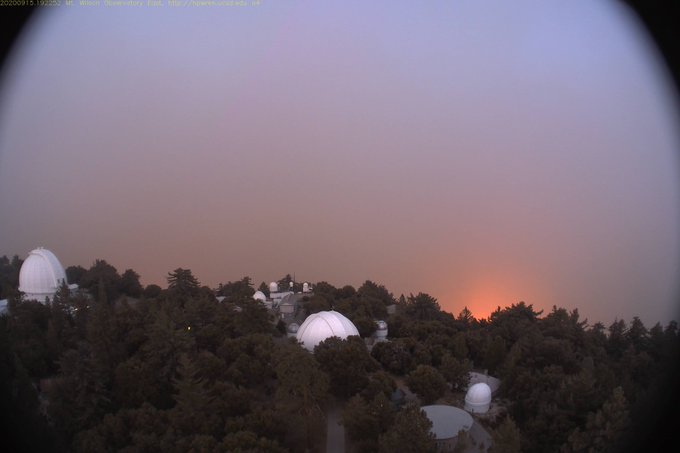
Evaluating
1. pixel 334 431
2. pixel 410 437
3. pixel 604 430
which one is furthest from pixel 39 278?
pixel 604 430

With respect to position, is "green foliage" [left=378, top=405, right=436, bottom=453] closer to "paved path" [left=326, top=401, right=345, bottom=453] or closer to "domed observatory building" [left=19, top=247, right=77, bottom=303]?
"paved path" [left=326, top=401, right=345, bottom=453]

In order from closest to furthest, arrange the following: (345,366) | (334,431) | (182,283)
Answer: (334,431) < (345,366) < (182,283)

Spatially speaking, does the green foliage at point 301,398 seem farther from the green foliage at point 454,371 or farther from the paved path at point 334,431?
the green foliage at point 454,371

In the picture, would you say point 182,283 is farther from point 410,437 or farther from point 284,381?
point 410,437

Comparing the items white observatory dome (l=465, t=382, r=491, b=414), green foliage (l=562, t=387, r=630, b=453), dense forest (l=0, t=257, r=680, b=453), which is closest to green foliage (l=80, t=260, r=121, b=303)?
dense forest (l=0, t=257, r=680, b=453)

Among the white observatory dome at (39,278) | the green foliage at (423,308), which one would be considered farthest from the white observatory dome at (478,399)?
the white observatory dome at (39,278)

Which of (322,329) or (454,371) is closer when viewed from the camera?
(454,371)

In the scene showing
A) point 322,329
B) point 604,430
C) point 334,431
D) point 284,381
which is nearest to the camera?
point 604,430
